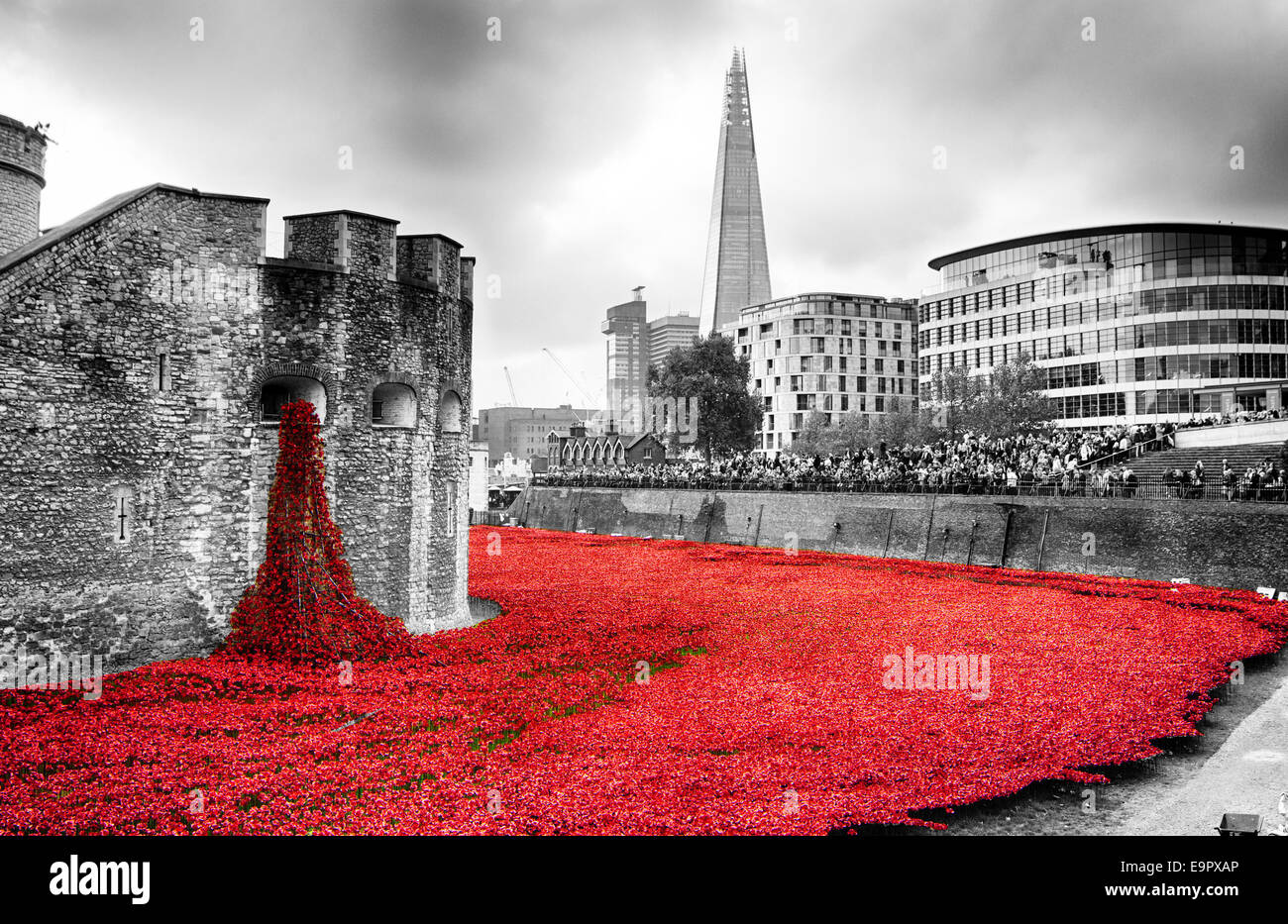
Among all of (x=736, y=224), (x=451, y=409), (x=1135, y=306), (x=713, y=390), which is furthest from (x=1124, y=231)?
(x=736, y=224)

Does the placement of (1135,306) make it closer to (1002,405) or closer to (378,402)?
(1002,405)

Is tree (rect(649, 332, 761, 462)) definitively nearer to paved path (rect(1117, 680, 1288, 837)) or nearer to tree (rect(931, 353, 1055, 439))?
tree (rect(931, 353, 1055, 439))

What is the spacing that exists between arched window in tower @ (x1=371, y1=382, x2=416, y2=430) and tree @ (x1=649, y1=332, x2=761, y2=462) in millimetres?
55948

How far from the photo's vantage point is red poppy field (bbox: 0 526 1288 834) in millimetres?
9711

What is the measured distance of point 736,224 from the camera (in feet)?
588

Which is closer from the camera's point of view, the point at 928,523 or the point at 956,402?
the point at 928,523

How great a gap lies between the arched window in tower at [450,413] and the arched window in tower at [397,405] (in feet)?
4.29

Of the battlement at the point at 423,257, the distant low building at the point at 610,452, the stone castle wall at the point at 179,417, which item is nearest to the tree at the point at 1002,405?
the distant low building at the point at 610,452

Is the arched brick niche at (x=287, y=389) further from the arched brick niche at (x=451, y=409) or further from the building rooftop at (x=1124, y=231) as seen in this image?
the building rooftop at (x=1124, y=231)

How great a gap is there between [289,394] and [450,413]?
166 inches

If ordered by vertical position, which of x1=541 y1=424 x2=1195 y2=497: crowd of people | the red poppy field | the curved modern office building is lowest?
the red poppy field

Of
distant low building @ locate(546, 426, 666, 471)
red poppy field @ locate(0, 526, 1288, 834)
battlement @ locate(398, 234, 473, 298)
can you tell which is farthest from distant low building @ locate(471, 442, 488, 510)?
red poppy field @ locate(0, 526, 1288, 834)

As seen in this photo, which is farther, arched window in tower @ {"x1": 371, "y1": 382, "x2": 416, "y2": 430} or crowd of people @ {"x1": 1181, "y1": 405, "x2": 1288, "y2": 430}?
crowd of people @ {"x1": 1181, "y1": 405, "x2": 1288, "y2": 430}

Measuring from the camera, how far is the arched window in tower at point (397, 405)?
64.6ft
